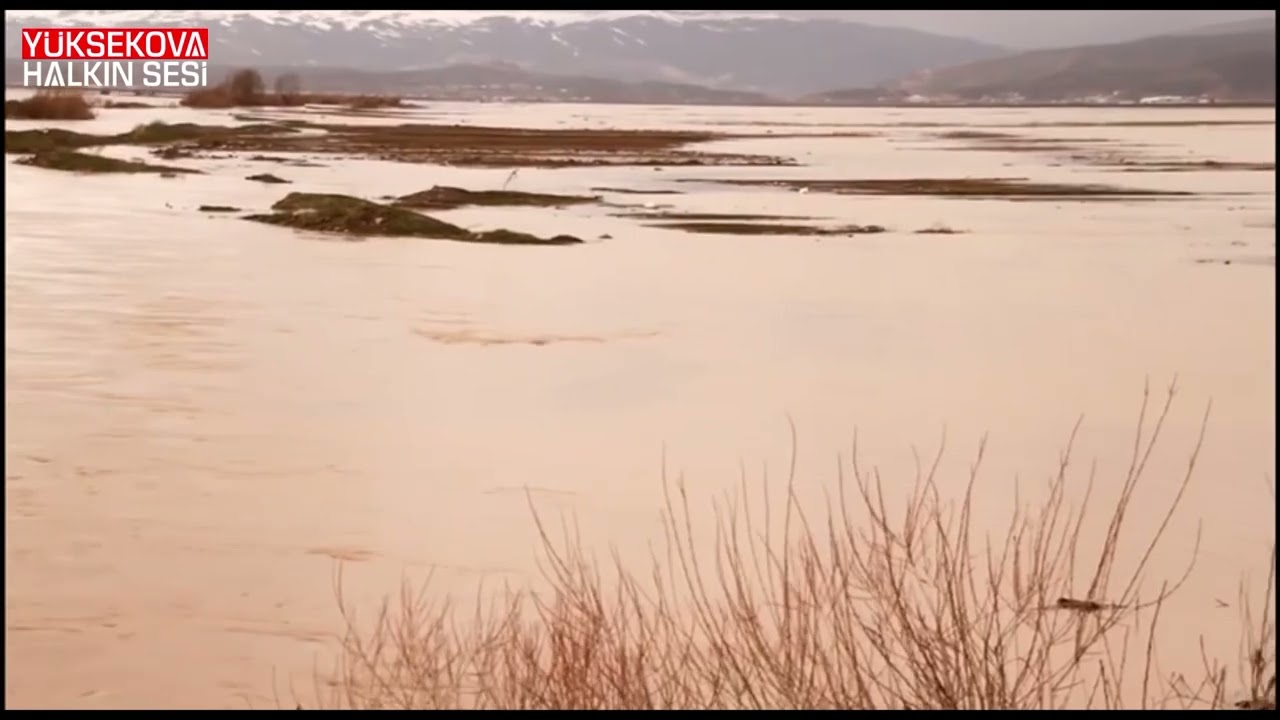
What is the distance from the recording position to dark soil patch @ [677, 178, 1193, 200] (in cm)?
1916

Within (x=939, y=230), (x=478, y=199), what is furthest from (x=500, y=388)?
(x=478, y=199)

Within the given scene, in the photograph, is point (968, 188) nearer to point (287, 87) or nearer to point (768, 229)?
point (768, 229)

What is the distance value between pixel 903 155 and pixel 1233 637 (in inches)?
929

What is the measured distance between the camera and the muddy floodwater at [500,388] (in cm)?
539

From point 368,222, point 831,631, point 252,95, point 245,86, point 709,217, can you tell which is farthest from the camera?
point 252,95

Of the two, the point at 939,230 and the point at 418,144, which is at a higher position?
the point at 418,144

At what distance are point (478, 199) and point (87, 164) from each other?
18.1 feet

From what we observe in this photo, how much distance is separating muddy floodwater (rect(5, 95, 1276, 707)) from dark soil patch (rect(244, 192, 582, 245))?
0.42 metres

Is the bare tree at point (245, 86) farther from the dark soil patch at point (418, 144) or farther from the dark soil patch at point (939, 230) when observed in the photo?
the dark soil patch at point (939, 230)

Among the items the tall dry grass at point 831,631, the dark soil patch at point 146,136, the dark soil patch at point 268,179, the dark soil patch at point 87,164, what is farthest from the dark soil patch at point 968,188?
the tall dry grass at point 831,631

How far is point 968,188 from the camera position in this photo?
20.3 meters

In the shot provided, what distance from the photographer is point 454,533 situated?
6.02 metres

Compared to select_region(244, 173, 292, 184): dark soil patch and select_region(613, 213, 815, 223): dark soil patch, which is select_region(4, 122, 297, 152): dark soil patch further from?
select_region(613, 213, 815, 223): dark soil patch

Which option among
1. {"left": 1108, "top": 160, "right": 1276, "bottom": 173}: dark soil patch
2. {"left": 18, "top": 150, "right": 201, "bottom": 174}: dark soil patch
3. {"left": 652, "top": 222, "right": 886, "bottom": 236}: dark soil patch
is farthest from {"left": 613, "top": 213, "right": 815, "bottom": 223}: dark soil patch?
{"left": 1108, "top": 160, "right": 1276, "bottom": 173}: dark soil patch
